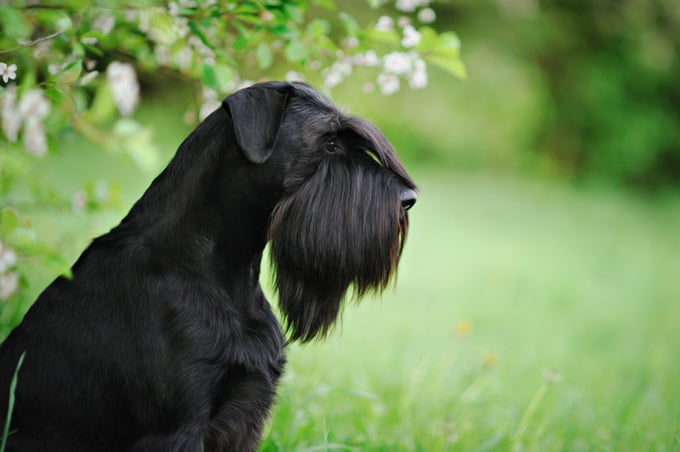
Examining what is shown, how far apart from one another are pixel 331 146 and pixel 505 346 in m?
3.32

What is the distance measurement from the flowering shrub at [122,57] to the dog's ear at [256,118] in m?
0.21

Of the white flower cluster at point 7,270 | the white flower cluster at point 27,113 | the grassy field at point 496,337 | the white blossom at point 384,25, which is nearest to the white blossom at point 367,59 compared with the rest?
the white blossom at point 384,25

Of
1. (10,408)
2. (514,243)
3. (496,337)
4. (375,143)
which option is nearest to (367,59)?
(375,143)

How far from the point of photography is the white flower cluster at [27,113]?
1922 millimetres

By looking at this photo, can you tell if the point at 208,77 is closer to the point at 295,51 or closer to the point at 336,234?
the point at 295,51

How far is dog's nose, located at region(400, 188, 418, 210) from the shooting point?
246 centimetres

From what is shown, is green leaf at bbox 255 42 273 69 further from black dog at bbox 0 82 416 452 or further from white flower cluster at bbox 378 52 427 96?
white flower cluster at bbox 378 52 427 96

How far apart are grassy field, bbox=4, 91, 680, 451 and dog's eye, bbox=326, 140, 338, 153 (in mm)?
556

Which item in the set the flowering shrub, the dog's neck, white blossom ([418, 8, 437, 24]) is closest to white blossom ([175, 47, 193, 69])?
the flowering shrub

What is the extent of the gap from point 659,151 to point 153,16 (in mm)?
16388

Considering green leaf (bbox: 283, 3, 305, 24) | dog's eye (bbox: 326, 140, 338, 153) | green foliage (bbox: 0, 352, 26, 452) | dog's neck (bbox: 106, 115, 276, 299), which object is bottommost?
green foliage (bbox: 0, 352, 26, 452)

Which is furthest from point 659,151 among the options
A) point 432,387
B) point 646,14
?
point 432,387

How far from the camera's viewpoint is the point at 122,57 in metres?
3.15

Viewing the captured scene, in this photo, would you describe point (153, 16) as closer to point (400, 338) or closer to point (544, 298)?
point (400, 338)
